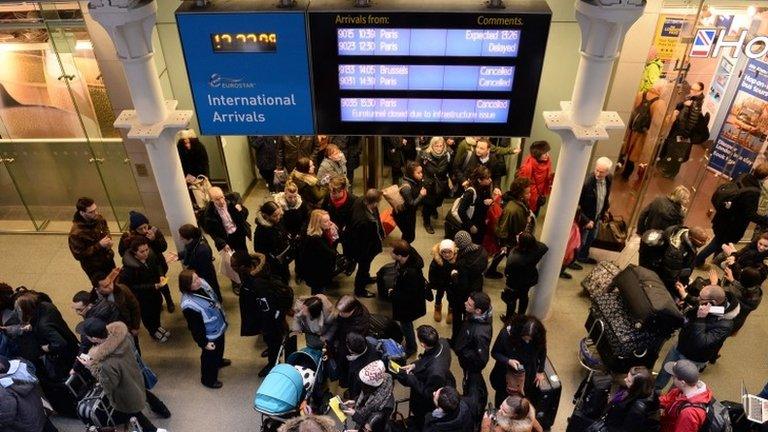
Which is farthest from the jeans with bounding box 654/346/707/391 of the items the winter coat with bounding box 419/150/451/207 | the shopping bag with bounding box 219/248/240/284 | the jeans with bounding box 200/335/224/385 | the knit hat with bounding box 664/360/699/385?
the shopping bag with bounding box 219/248/240/284

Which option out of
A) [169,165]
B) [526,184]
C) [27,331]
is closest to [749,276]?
[526,184]

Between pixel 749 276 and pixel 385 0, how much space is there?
4.43 metres

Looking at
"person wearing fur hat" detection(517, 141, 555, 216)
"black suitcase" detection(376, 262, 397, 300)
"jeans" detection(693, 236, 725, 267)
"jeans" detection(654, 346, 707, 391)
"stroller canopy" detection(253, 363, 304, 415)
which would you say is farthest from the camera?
"jeans" detection(693, 236, 725, 267)

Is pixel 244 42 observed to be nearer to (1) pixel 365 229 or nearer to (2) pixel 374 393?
(1) pixel 365 229

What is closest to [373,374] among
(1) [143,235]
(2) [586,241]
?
(1) [143,235]

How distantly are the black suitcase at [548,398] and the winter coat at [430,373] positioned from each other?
97cm

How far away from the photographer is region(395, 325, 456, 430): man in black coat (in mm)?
5082

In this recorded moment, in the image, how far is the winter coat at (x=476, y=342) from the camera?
5.40 m

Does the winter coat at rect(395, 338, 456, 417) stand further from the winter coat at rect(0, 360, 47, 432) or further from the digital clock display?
the winter coat at rect(0, 360, 47, 432)

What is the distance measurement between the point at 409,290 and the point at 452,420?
1.76 meters

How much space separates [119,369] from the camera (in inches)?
201

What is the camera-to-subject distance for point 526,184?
22.9 ft

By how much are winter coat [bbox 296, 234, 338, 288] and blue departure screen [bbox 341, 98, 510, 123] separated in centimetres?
162

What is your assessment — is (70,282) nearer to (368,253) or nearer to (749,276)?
(368,253)
